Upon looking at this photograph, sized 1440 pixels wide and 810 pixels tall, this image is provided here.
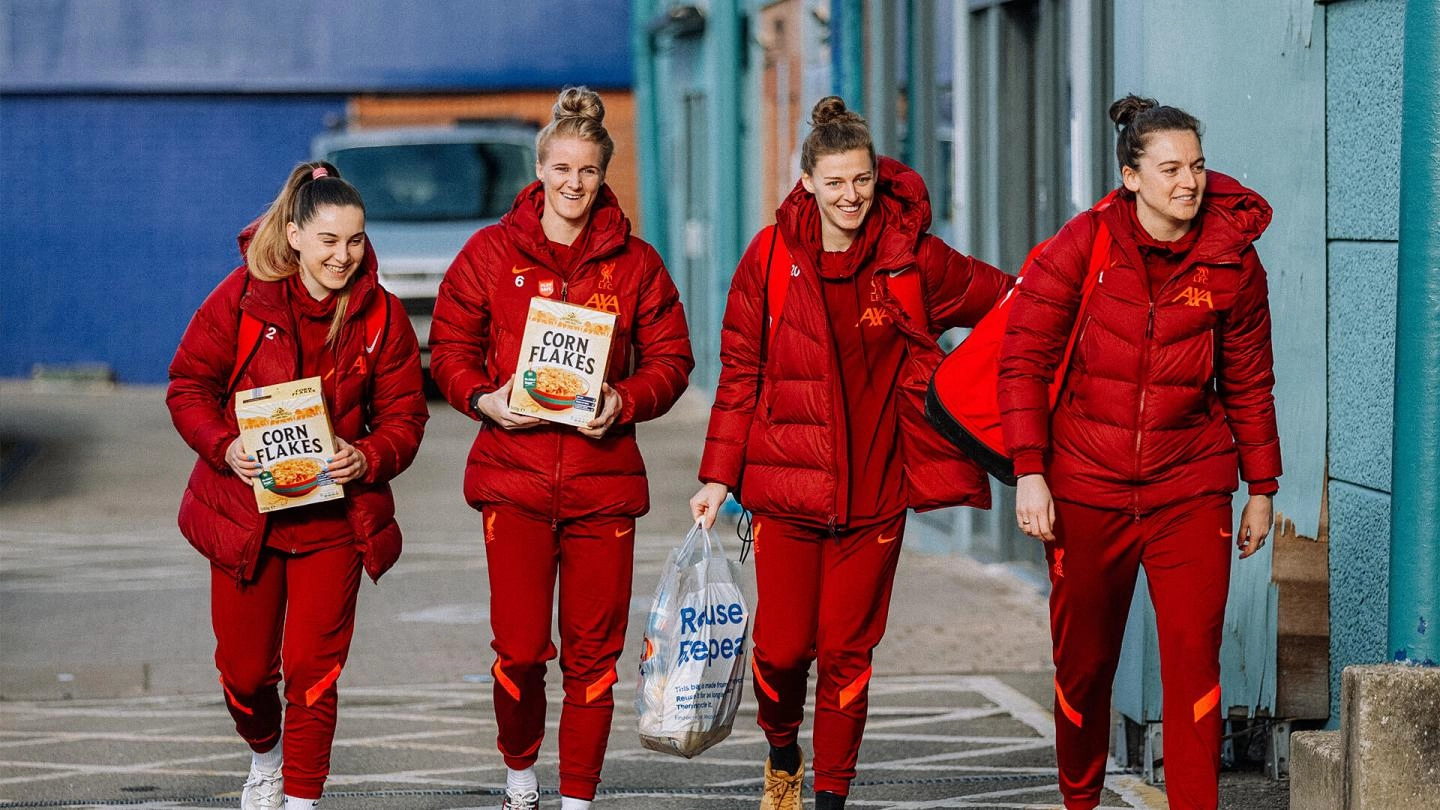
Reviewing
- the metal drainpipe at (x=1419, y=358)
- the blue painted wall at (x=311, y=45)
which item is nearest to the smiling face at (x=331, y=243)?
the metal drainpipe at (x=1419, y=358)

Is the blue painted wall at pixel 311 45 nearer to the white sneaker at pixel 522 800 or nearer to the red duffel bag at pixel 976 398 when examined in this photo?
the white sneaker at pixel 522 800

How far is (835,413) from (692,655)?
2.42ft

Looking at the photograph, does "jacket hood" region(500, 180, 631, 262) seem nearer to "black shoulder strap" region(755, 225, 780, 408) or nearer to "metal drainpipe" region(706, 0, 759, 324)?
"black shoulder strap" region(755, 225, 780, 408)

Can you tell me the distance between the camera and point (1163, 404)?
5133 millimetres

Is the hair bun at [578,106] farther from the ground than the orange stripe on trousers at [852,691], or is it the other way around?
the hair bun at [578,106]

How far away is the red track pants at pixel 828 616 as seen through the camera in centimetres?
567

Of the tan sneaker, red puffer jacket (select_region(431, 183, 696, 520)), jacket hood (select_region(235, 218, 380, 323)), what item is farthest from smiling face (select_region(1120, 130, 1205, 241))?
jacket hood (select_region(235, 218, 380, 323))

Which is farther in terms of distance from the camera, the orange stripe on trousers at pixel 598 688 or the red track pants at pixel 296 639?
the orange stripe on trousers at pixel 598 688

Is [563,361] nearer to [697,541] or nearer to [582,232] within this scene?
[582,232]

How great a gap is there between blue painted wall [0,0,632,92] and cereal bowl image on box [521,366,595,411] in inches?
800

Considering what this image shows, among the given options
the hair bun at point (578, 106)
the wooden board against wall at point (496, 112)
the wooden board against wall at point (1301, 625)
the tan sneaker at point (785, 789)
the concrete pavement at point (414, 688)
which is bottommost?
the concrete pavement at point (414, 688)

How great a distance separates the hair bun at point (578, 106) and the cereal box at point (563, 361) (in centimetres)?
48

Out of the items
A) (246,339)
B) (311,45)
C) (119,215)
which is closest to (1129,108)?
(246,339)

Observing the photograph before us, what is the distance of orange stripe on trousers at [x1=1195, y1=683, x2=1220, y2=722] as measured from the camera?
17.1 ft
